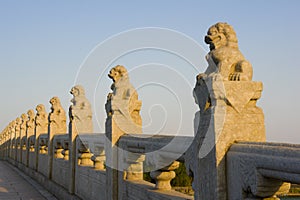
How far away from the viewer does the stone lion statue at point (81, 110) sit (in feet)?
30.7

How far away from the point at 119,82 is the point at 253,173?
13.8 ft

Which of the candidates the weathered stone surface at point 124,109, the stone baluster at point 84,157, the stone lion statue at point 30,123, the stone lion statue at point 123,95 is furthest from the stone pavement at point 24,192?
the stone lion statue at point 30,123

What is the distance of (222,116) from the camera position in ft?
10.7

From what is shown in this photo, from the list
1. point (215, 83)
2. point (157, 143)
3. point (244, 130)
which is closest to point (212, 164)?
point (244, 130)

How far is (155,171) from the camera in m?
4.82

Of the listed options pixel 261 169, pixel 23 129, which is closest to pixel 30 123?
pixel 23 129

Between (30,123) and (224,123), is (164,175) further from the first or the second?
(30,123)

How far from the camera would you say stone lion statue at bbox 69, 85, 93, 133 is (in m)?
9.35

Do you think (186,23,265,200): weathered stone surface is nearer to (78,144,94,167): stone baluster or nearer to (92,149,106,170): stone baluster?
(92,149,106,170): stone baluster

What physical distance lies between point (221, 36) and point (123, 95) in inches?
125

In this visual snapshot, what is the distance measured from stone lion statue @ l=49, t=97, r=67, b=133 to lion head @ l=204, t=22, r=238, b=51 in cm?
970

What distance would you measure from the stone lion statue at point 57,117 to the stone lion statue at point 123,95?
611 cm

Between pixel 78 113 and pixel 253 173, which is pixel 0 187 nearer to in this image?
pixel 78 113

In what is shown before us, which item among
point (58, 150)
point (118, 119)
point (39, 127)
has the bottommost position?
point (58, 150)
